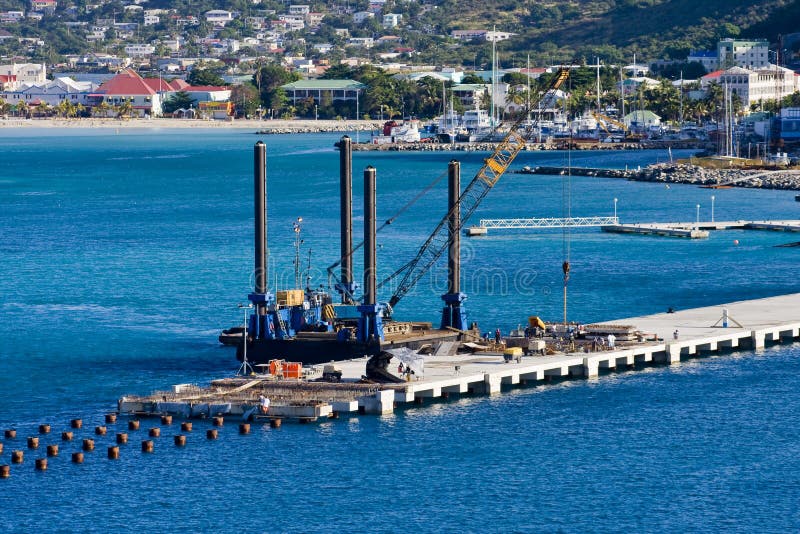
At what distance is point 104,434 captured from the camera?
200 ft

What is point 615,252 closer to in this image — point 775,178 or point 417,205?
point 417,205

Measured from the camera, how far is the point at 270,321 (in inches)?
2815

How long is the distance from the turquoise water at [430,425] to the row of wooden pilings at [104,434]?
Result: 1.17 ft

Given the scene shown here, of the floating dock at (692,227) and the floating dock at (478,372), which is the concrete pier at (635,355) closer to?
the floating dock at (478,372)

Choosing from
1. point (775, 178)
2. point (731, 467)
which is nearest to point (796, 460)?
point (731, 467)

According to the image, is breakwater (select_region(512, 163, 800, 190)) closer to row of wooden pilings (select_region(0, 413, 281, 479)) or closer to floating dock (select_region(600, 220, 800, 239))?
floating dock (select_region(600, 220, 800, 239))

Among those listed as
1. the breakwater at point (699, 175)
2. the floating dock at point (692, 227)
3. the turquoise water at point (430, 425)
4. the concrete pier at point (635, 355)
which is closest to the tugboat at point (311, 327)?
the concrete pier at point (635, 355)

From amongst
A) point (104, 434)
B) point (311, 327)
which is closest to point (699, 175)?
point (311, 327)

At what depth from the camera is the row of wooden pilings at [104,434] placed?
2269 inches

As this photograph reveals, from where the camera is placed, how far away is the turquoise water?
53406 millimetres

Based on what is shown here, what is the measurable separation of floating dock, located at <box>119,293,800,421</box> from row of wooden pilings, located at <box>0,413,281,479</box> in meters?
1.14

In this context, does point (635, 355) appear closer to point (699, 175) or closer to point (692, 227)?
point (692, 227)

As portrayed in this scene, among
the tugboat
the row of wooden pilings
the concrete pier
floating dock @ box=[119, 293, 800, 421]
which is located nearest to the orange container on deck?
floating dock @ box=[119, 293, 800, 421]

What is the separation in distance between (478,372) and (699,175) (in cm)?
11427
